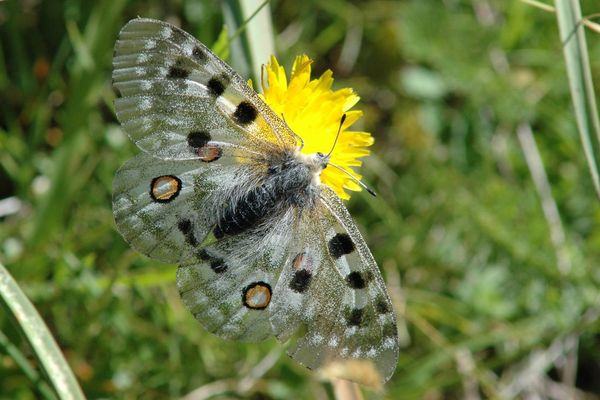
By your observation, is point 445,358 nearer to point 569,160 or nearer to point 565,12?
point 569,160

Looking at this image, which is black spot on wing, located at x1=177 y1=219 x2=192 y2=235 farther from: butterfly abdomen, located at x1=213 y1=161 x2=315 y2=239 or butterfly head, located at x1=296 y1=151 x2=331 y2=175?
butterfly head, located at x1=296 y1=151 x2=331 y2=175

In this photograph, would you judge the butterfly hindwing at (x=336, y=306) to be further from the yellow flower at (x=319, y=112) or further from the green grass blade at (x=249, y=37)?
the green grass blade at (x=249, y=37)

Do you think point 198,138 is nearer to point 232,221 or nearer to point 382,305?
point 232,221

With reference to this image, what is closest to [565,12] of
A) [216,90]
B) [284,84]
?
[284,84]

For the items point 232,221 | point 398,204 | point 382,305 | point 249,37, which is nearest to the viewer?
point 382,305

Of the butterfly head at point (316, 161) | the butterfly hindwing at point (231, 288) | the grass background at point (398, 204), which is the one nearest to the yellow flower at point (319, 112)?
the butterfly head at point (316, 161)

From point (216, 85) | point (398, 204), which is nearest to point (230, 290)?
point (216, 85)
